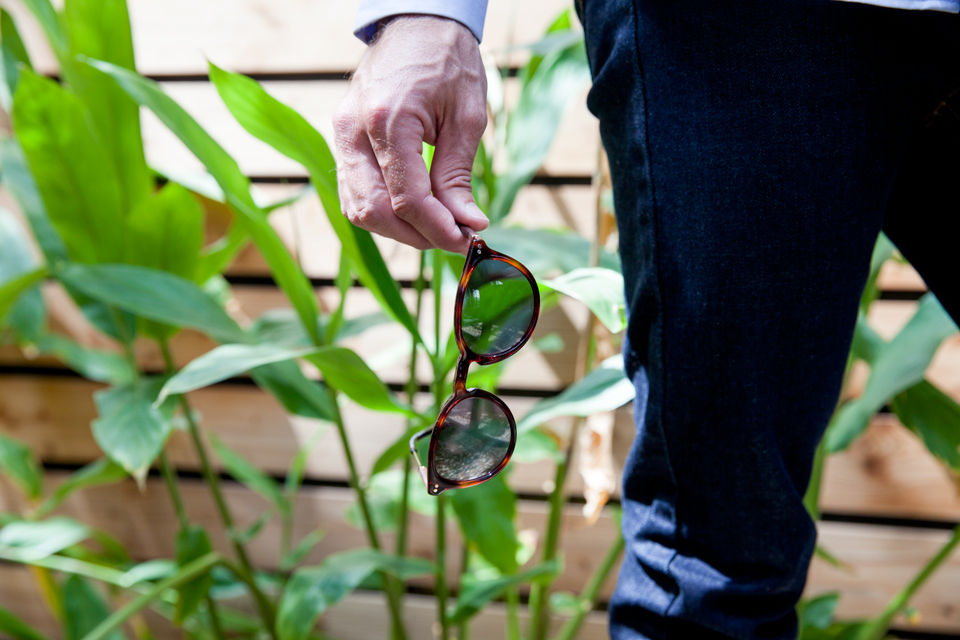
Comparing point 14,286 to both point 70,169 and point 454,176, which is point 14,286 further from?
point 454,176

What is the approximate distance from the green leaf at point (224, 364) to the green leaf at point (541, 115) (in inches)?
10.9

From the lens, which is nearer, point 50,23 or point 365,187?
point 365,187

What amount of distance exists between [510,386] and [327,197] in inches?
23.4

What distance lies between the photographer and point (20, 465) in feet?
2.84

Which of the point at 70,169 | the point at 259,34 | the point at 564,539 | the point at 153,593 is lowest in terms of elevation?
the point at 564,539

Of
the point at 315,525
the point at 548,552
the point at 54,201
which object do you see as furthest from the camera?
the point at 315,525

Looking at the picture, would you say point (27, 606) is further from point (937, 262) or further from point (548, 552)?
Answer: point (937, 262)

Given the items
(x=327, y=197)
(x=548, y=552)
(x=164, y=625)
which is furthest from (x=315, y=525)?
(x=327, y=197)

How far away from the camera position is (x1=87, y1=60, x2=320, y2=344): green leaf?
0.42 meters

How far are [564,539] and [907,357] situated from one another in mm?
609

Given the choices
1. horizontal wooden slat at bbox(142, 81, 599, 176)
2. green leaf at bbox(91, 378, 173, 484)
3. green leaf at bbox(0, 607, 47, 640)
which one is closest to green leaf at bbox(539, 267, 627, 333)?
green leaf at bbox(91, 378, 173, 484)

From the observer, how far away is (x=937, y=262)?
365 millimetres

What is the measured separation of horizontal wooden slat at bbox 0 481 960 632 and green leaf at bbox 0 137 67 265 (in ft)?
1.74

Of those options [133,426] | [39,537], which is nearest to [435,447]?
[133,426]
